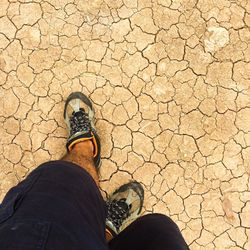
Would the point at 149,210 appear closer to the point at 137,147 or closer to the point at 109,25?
the point at 137,147

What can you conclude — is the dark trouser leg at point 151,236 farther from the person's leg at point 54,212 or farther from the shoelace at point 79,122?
the shoelace at point 79,122

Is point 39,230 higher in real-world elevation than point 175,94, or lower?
lower

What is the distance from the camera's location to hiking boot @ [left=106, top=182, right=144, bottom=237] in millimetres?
2119

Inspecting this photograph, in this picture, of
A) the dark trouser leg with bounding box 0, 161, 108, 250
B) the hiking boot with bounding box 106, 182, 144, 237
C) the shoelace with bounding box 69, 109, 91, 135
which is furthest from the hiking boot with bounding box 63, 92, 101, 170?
the dark trouser leg with bounding box 0, 161, 108, 250

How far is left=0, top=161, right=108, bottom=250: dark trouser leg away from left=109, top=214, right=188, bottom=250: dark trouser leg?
154 millimetres

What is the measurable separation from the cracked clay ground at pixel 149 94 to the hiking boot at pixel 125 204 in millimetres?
49

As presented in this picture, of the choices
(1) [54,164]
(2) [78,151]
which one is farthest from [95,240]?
(2) [78,151]

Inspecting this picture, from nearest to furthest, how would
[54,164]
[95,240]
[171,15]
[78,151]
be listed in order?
[95,240] → [54,164] → [78,151] → [171,15]

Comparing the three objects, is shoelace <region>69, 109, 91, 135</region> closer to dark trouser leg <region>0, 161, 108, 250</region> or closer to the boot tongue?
the boot tongue

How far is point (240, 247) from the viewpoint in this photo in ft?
7.03

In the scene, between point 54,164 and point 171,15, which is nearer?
point 54,164

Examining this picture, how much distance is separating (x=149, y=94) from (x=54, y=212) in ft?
3.46

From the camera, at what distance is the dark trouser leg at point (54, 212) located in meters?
1.24

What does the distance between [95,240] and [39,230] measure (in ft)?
0.68
